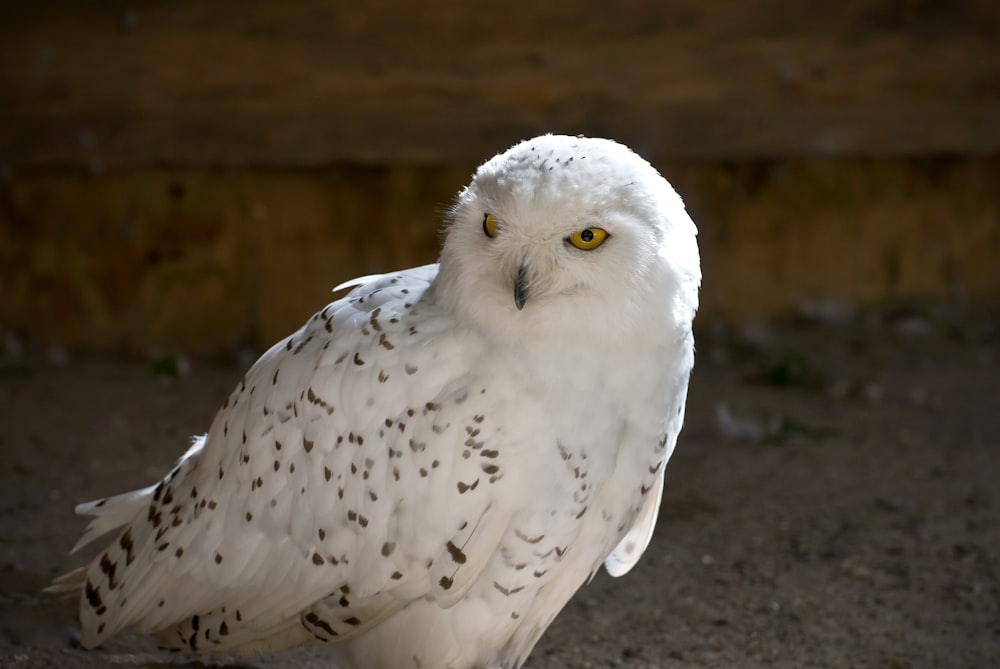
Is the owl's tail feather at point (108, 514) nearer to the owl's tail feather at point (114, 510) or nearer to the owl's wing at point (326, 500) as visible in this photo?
the owl's tail feather at point (114, 510)

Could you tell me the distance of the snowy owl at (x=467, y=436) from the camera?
233 cm

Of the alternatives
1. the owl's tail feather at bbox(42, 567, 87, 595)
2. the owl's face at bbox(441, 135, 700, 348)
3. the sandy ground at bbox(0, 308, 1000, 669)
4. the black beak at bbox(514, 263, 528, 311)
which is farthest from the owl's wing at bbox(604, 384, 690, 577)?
the owl's tail feather at bbox(42, 567, 87, 595)

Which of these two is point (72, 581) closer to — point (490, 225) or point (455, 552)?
point (455, 552)

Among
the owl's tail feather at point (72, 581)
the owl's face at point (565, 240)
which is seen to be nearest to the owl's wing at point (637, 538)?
the owl's face at point (565, 240)

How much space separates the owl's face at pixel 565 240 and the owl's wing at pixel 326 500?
0.14 meters

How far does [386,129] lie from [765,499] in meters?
2.13

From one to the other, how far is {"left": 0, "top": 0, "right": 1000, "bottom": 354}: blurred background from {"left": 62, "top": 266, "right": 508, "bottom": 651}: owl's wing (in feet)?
7.52

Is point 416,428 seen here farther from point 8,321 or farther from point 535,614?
point 8,321

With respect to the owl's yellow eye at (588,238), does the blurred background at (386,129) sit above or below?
below

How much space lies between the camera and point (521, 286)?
7.47 feet

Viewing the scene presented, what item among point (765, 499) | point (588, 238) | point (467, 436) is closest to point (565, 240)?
point (588, 238)

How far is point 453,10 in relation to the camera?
189 inches

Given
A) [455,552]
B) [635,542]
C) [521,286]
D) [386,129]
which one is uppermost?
[521,286]

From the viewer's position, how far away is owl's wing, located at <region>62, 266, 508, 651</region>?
237 cm
